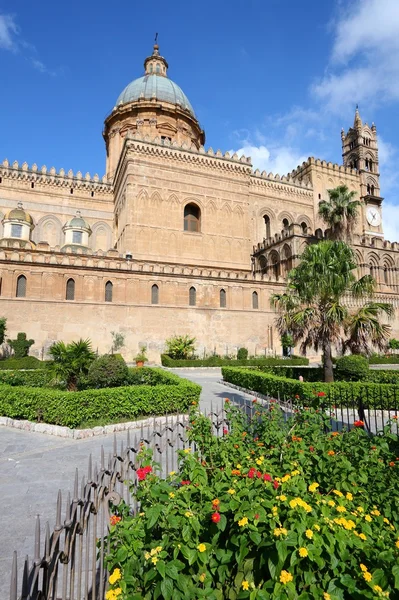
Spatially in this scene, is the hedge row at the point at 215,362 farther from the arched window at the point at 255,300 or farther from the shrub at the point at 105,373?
the shrub at the point at 105,373

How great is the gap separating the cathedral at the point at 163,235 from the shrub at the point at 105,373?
1284 centimetres

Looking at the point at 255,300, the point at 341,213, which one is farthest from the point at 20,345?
the point at 341,213

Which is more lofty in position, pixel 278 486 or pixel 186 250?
pixel 186 250

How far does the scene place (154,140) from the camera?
31312 millimetres

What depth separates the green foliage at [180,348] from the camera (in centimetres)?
2359

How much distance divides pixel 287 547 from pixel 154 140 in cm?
3331

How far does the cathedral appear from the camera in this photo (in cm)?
2361

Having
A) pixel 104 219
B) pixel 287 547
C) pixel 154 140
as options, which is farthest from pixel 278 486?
pixel 104 219

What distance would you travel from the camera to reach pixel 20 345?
67.9 ft

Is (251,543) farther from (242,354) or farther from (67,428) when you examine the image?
(242,354)

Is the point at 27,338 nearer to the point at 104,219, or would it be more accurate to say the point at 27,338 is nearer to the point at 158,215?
the point at 158,215

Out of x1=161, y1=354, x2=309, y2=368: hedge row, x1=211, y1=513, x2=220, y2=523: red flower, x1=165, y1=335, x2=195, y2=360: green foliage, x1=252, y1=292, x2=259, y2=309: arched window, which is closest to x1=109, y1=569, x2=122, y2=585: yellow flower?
x1=211, y1=513, x2=220, y2=523: red flower

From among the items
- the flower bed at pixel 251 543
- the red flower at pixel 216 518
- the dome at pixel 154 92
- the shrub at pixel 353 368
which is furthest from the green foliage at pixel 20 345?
the dome at pixel 154 92

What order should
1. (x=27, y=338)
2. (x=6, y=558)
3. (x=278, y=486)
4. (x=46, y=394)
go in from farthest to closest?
1. (x=27, y=338)
2. (x=46, y=394)
3. (x=6, y=558)
4. (x=278, y=486)
